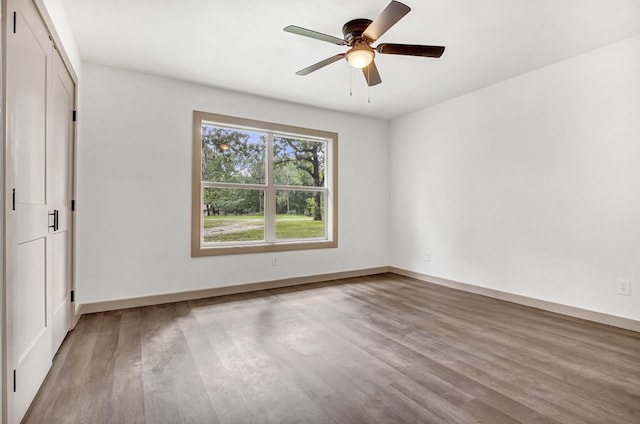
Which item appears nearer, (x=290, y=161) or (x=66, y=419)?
(x=66, y=419)

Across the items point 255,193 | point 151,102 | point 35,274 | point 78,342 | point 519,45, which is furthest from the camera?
point 255,193

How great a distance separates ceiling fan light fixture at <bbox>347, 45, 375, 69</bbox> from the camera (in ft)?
8.27

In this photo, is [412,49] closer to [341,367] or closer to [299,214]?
[341,367]

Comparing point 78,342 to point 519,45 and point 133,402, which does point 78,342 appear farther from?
point 519,45

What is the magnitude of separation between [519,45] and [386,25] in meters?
1.69

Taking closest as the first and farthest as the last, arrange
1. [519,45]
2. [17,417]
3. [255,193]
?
[17,417] → [519,45] → [255,193]

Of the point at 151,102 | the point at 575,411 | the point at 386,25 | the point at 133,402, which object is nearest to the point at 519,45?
the point at 386,25

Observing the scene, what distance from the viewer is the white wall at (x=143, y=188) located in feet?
11.0

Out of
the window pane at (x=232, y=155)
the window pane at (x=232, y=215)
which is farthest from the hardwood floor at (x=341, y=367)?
the window pane at (x=232, y=155)

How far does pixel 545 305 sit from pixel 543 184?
4.36 ft

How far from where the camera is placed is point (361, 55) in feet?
8.35

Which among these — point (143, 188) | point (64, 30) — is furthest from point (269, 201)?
point (64, 30)

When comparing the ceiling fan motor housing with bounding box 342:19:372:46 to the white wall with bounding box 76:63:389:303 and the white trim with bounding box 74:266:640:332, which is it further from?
the white trim with bounding box 74:266:640:332

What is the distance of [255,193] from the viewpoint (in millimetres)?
4477
